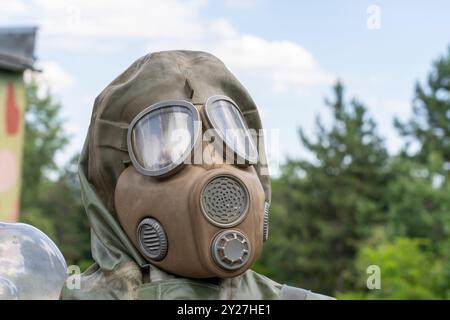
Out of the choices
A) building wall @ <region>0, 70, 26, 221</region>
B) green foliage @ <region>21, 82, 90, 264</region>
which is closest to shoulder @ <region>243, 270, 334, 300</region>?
building wall @ <region>0, 70, 26, 221</region>

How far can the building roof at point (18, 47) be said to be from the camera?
1380 centimetres

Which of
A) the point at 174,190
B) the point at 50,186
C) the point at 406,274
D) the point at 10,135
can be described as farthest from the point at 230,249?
the point at 50,186

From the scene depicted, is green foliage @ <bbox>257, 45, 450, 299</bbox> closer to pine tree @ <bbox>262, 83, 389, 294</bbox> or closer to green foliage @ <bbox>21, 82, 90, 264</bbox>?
pine tree @ <bbox>262, 83, 389, 294</bbox>

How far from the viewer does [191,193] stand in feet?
12.0

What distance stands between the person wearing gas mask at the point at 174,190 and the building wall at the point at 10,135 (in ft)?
33.2

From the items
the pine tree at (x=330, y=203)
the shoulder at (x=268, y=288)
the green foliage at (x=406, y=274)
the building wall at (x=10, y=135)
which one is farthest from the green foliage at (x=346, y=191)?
the shoulder at (x=268, y=288)

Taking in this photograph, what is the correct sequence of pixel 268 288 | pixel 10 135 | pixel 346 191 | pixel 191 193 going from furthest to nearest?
pixel 346 191 < pixel 10 135 < pixel 268 288 < pixel 191 193

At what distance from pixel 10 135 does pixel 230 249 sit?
11099 mm

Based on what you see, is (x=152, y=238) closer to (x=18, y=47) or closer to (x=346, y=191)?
(x=18, y=47)

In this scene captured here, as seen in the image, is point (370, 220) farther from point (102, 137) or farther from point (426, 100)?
point (102, 137)

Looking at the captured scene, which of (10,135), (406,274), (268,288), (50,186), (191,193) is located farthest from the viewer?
(50,186)

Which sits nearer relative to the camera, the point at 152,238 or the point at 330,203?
the point at 152,238

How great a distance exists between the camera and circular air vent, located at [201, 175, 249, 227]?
3.68m
